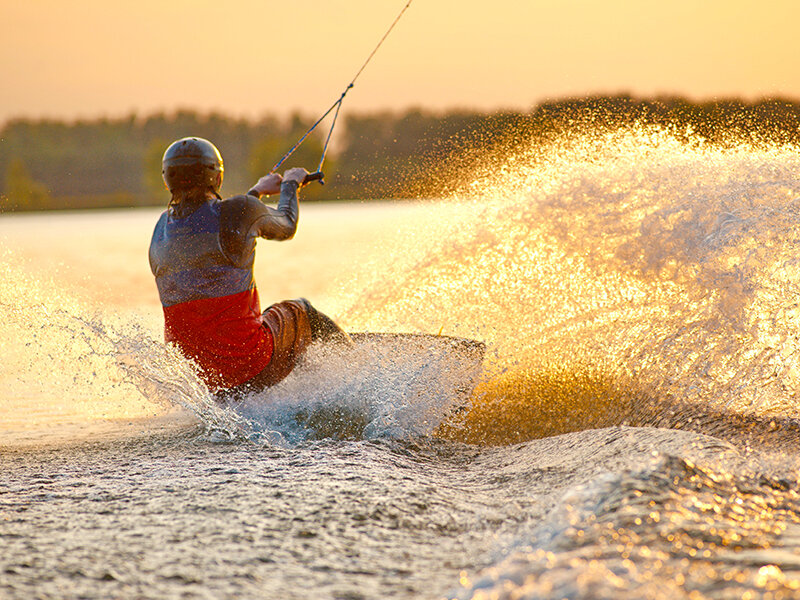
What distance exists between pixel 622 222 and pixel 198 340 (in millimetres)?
3181

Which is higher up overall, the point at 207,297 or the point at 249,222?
the point at 249,222

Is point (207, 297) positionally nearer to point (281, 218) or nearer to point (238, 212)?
point (238, 212)

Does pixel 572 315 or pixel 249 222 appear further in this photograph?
pixel 572 315

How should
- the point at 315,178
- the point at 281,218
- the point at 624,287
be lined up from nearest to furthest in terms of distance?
the point at 281,218 < the point at 315,178 < the point at 624,287

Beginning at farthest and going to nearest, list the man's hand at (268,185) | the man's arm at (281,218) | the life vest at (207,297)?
1. the man's hand at (268,185)
2. the man's arm at (281,218)
3. the life vest at (207,297)

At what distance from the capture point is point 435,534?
304 cm

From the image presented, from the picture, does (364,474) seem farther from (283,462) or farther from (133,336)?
(133,336)

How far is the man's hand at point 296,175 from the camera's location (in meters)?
5.52

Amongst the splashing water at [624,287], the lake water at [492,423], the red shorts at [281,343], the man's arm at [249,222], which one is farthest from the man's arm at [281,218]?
the splashing water at [624,287]

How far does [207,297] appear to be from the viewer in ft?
15.7

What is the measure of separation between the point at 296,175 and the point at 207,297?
1192 millimetres

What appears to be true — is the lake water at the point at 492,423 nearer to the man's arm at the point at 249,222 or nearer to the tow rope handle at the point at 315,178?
the man's arm at the point at 249,222

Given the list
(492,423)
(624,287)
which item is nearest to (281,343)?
(492,423)

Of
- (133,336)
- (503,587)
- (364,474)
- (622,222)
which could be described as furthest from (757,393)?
(133,336)
